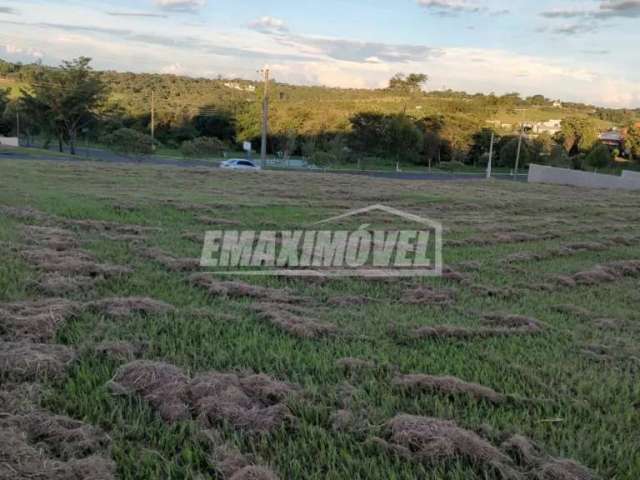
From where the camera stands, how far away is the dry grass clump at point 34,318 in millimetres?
2938

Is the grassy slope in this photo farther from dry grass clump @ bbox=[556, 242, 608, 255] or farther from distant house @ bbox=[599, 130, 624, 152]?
dry grass clump @ bbox=[556, 242, 608, 255]

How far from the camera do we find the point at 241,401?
2.34 meters

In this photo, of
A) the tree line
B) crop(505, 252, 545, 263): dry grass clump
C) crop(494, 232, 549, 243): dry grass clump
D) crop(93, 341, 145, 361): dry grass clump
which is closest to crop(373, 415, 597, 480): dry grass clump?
crop(93, 341, 145, 361): dry grass clump

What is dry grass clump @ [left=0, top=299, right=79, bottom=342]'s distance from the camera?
2.94m

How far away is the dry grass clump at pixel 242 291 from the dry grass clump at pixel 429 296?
2.82 ft

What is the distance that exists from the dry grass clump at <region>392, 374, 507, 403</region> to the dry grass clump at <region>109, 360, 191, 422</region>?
0.96 m

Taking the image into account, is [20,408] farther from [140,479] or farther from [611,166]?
[611,166]

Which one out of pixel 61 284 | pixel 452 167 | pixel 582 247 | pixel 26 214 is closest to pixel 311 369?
pixel 61 284

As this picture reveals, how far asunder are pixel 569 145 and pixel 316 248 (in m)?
43.4

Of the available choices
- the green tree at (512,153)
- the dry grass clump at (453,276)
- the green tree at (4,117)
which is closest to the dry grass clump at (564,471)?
the dry grass clump at (453,276)

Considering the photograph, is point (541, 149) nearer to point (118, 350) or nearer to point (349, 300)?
point (349, 300)

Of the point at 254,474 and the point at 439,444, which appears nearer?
the point at 254,474

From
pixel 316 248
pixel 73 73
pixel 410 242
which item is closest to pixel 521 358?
pixel 316 248

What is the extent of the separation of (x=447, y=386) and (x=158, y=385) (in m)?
1.29
